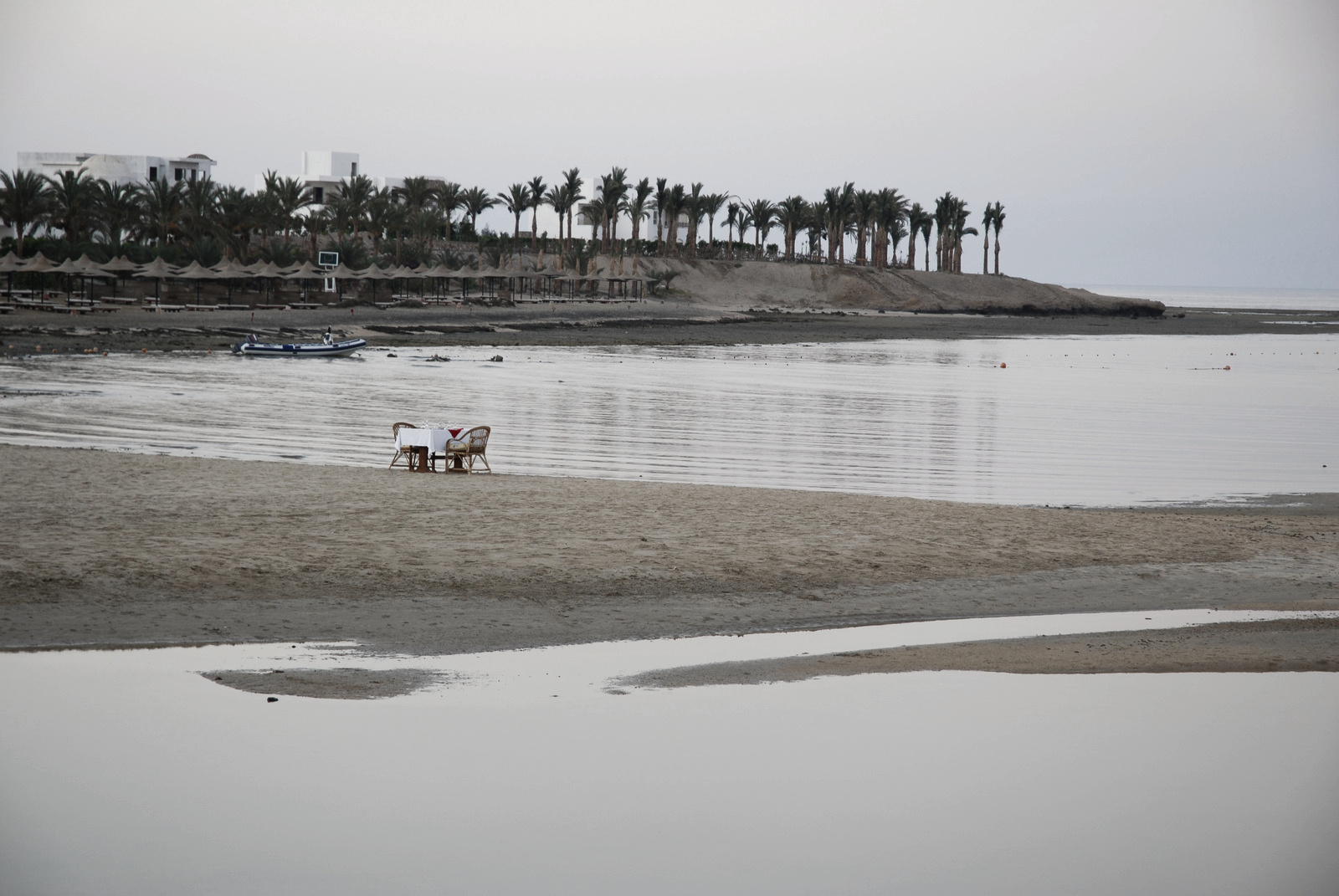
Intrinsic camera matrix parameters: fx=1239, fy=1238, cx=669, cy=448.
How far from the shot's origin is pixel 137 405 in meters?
24.6

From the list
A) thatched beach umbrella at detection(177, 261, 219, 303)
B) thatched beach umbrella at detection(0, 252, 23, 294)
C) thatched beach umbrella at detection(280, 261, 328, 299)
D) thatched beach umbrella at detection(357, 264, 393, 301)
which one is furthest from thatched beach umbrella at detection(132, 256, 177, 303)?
thatched beach umbrella at detection(357, 264, 393, 301)

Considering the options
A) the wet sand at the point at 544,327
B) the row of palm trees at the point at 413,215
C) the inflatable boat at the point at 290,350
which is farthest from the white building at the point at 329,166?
the inflatable boat at the point at 290,350

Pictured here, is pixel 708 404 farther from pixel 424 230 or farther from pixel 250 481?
pixel 424 230

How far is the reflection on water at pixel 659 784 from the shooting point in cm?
508

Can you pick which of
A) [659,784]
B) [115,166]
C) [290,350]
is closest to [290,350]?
[290,350]

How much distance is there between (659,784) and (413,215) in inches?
3510

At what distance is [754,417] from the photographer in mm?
25953

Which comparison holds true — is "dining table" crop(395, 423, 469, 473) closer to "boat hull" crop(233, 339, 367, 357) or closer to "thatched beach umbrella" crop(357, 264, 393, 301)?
"boat hull" crop(233, 339, 367, 357)

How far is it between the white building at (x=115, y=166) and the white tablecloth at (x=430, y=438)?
316 ft

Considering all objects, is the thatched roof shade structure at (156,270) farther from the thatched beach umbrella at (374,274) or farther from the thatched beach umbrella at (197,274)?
the thatched beach umbrella at (374,274)

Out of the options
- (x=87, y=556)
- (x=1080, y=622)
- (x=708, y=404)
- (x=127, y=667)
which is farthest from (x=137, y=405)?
(x=1080, y=622)

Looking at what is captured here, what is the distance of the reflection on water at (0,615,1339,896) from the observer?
5.08 m

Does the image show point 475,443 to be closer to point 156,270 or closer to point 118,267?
point 118,267

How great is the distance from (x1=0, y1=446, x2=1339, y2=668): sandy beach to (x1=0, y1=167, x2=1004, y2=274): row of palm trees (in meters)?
54.3
